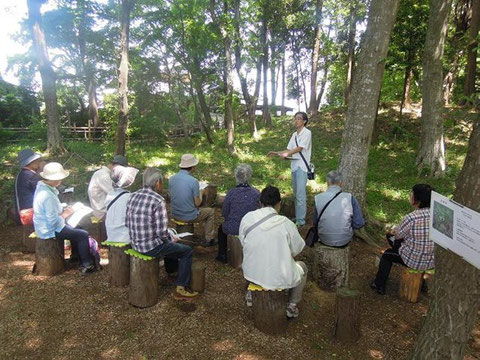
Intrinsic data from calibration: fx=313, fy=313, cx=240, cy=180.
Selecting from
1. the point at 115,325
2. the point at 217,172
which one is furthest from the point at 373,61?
the point at 217,172

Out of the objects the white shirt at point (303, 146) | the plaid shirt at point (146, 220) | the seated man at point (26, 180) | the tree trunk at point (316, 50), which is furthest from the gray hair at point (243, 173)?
the tree trunk at point (316, 50)

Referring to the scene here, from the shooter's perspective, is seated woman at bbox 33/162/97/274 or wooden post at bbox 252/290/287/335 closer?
wooden post at bbox 252/290/287/335

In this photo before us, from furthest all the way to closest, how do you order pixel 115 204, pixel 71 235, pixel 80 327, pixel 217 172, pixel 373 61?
pixel 217 172 < pixel 373 61 < pixel 71 235 < pixel 115 204 < pixel 80 327

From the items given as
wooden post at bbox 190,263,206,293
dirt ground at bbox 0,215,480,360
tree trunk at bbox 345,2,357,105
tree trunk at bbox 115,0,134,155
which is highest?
tree trunk at bbox 345,2,357,105

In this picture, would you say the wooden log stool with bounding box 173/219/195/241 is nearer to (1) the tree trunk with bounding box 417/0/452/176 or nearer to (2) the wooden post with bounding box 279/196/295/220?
(2) the wooden post with bounding box 279/196/295/220

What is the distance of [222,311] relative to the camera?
3.91m

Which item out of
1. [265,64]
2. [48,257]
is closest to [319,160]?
[48,257]

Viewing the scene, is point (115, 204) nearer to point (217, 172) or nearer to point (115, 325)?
point (115, 325)

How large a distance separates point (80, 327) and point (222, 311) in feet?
5.38

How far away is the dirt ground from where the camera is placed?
3248mm

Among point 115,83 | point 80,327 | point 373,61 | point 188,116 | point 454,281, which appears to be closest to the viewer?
point 454,281

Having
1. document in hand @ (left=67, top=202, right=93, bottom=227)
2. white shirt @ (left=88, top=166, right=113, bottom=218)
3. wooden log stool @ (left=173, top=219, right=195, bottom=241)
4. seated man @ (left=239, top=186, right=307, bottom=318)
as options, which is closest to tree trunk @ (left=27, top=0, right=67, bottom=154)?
white shirt @ (left=88, top=166, right=113, bottom=218)

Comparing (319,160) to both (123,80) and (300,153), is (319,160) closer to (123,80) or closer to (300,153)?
(300,153)

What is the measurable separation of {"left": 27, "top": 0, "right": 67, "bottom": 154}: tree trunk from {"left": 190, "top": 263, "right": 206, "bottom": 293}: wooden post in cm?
1007
